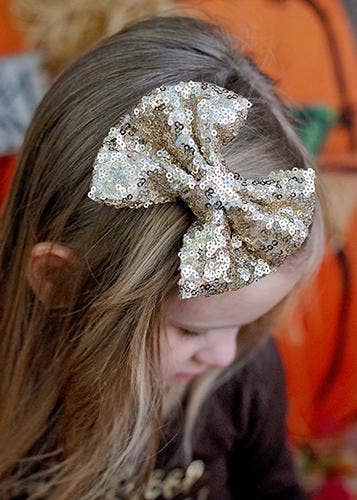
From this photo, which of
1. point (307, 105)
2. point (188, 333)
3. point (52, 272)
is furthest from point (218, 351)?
point (307, 105)

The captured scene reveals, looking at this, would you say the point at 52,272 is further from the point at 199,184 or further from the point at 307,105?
the point at 307,105

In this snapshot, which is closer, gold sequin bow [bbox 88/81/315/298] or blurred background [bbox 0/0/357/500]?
gold sequin bow [bbox 88/81/315/298]

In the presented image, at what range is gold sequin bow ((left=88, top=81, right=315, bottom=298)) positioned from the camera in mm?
600

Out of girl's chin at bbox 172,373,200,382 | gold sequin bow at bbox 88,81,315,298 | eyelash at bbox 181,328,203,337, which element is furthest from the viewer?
girl's chin at bbox 172,373,200,382

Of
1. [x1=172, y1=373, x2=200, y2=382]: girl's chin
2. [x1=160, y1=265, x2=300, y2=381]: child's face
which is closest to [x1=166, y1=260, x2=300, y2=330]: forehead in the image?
[x1=160, y1=265, x2=300, y2=381]: child's face

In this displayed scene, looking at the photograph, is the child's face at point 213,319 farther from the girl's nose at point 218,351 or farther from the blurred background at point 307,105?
the blurred background at point 307,105

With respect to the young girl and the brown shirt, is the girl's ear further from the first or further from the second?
the brown shirt

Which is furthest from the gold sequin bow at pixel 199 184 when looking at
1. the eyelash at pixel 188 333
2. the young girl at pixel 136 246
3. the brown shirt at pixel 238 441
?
the brown shirt at pixel 238 441

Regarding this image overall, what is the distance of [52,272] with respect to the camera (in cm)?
70

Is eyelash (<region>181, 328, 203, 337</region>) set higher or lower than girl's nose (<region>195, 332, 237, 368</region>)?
higher

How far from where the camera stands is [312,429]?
45.8 inches

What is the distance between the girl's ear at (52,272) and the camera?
2.24 feet

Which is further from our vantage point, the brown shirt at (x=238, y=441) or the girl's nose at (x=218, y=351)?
the brown shirt at (x=238, y=441)

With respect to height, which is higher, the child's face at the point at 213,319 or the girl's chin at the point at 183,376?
the child's face at the point at 213,319
